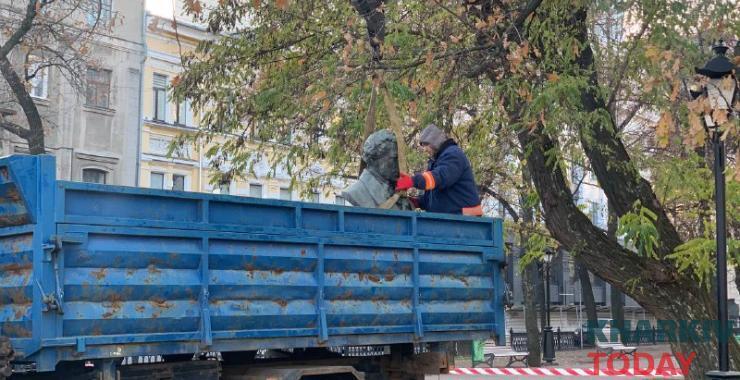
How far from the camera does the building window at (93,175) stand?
30.1 meters

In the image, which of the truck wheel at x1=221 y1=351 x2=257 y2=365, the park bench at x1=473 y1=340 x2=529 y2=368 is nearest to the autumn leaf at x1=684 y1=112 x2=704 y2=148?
the truck wheel at x1=221 y1=351 x2=257 y2=365

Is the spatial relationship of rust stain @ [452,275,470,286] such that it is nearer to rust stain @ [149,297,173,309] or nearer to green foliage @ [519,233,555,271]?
rust stain @ [149,297,173,309]

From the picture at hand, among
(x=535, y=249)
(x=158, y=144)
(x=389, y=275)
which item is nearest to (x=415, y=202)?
(x=389, y=275)

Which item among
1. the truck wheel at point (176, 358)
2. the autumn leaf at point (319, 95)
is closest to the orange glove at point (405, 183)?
the truck wheel at point (176, 358)

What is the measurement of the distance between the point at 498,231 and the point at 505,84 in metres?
3.33

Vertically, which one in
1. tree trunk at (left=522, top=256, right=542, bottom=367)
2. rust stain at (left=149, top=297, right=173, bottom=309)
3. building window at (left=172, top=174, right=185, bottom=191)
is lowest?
tree trunk at (left=522, top=256, right=542, bottom=367)

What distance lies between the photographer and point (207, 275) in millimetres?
6574

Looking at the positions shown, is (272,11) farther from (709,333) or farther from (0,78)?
(0,78)

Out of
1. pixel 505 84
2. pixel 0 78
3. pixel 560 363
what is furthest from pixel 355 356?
pixel 560 363

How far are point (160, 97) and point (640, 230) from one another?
2524cm

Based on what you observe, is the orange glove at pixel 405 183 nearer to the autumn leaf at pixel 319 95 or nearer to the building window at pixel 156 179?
the autumn leaf at pixel 319 95

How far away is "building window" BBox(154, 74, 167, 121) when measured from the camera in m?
33.6

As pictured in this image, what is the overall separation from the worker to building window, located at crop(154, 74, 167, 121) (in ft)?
83.8

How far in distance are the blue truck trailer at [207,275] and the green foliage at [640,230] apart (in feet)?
10.9
